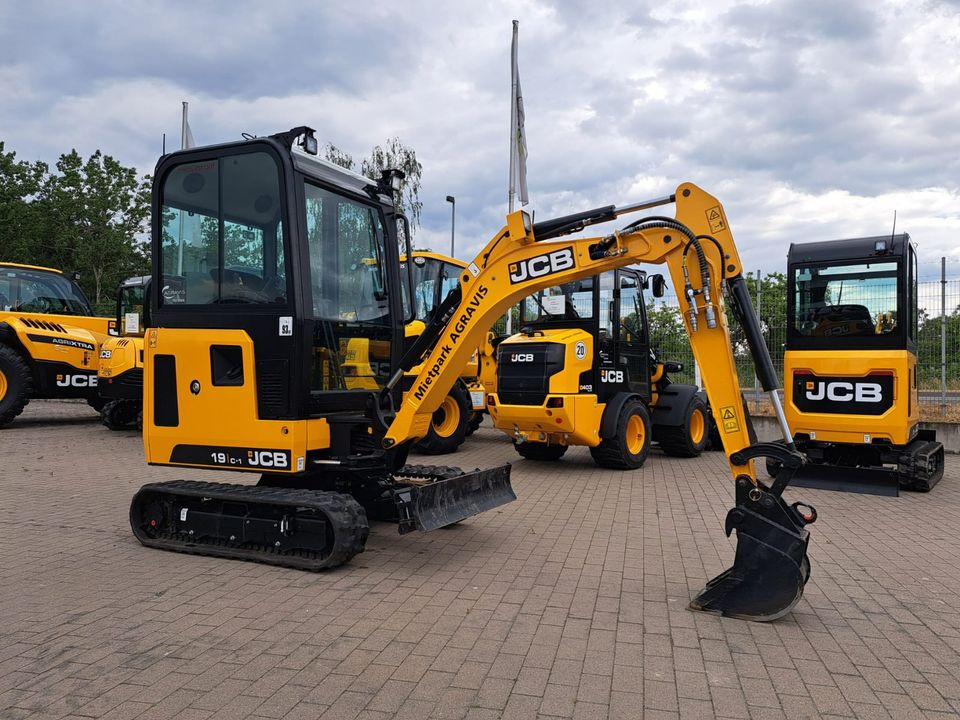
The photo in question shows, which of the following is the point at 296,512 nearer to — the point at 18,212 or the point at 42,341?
the point at 42,341

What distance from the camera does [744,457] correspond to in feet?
14.9

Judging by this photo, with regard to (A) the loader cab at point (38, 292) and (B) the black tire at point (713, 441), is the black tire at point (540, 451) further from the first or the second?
(A) the loader cab at point (38, 292)

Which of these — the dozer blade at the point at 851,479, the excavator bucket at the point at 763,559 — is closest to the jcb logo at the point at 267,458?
the excavator bucket at the point at 763,559

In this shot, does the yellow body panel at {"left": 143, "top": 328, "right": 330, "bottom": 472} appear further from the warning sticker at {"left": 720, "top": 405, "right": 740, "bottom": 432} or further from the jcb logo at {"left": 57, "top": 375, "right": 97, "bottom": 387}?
the jcb logo at {"left": 57, "top": 375, "right": 97, "bottom": 387}

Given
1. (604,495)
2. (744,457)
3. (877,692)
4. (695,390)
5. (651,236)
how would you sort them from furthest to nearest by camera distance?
(695,390)
(604,495)
(651,236)
(744,457)
(877,692)

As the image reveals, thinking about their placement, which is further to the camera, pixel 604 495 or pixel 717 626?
pixel 604 495

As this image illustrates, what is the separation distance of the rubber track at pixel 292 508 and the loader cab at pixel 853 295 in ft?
22.0

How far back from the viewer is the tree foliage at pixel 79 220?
112 ft

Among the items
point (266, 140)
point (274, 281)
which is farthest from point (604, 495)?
point (266, 140)

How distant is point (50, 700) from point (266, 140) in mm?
3733

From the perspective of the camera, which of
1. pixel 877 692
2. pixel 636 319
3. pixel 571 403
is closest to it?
pixel 877 692

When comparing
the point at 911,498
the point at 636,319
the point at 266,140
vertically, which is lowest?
the point at 911,498

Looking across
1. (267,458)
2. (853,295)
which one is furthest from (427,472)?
(853,295)

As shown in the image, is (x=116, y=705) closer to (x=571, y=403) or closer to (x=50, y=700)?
(x=50, y=700)
